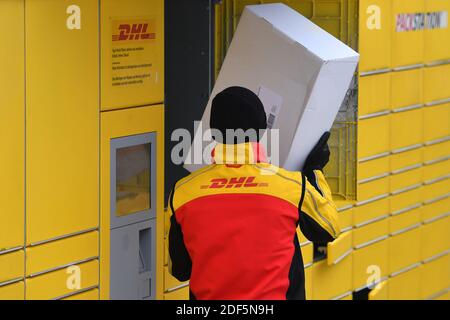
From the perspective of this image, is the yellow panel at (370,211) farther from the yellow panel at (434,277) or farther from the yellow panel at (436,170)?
the yellow panel at (434,277)

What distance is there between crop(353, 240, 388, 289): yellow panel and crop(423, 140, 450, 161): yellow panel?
0.88 metres

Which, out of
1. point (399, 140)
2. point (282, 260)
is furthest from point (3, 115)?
point (399, 140)

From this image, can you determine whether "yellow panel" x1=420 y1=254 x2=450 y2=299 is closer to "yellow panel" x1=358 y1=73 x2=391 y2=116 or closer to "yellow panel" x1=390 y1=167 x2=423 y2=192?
"yellow panel" x1=390 y1=167 x2=423 y2=192

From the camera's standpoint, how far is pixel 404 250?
8234 millimetres

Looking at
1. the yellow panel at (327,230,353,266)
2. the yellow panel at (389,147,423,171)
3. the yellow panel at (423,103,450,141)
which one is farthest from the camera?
the yellow panel at (423,103,450,141)

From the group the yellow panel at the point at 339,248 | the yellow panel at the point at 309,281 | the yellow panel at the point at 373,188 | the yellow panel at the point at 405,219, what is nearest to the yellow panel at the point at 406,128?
the yellow panel at the point at 373,188

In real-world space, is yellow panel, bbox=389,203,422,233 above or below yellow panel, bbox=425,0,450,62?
below

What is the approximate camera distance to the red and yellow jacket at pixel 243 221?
180 inches

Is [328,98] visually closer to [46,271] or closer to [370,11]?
[46,271]

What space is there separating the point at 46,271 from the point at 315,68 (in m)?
1.64

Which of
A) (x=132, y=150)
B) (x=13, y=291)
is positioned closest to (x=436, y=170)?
(x=132, y=150)

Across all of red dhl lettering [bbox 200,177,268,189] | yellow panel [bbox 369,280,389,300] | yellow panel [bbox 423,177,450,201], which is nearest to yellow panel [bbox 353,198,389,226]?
yellow panel [bbox 369,280,389,300]

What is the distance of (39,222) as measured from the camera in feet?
16.6

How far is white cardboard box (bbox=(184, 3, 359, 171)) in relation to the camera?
16.7 ft
